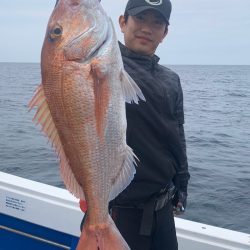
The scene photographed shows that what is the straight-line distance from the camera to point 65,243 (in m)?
4.08

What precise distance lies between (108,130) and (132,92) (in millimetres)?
216

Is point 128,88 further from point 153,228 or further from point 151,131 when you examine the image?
point 153,228

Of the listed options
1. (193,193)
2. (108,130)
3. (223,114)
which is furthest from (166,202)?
(223,114)

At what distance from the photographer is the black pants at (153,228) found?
2.87 metres

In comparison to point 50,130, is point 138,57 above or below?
above

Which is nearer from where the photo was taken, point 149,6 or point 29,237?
point 149,6

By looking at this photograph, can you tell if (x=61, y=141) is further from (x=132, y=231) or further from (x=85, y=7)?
(x=132, y=231)

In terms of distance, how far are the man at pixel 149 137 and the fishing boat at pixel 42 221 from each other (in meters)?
0.74

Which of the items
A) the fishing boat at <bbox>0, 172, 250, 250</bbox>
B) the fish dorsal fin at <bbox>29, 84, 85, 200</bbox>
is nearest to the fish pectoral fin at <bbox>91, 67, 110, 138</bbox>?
the fish dorsal fin at <bbox>29, 84, 85, 200</bbox>

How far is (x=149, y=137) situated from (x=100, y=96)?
97 cm

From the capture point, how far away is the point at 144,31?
2.78 metres

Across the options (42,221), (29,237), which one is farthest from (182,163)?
(29,237)

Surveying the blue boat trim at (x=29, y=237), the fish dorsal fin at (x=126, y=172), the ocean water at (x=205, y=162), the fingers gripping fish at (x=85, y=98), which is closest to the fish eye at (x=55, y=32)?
the fingers gripping fish at (x=85, y=98)

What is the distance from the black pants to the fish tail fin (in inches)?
28.6
